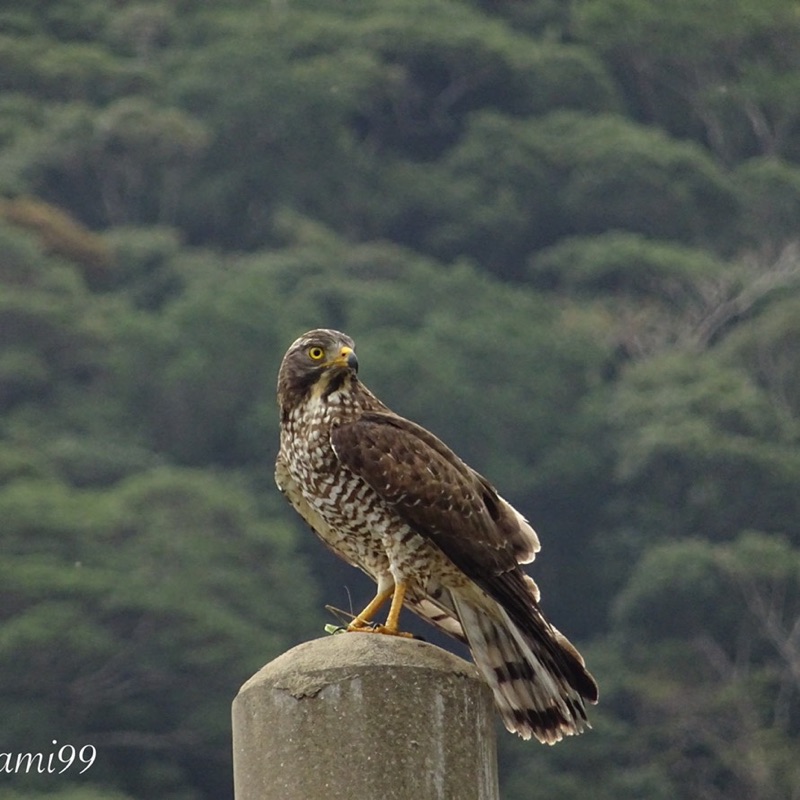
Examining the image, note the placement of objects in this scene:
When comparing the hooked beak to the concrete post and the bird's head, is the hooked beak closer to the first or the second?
the bird's head

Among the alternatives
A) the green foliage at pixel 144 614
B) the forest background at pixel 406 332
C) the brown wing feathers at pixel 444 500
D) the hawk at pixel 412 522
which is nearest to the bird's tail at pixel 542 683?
the hawk at pixel 412 522

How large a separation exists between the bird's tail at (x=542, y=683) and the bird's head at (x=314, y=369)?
3.73ft

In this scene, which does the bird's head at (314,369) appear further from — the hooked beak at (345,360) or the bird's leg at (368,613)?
the bird's leg at (368,613)

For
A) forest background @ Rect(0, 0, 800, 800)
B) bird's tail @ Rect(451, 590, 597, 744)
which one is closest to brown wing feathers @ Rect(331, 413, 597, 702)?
bird's tail @ Rect(451, 590, 597, 744)

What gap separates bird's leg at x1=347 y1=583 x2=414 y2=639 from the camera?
668 cm

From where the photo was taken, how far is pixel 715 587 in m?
46.0

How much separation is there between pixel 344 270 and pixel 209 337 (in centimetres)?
671

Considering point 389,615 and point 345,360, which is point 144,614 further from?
point 389,615

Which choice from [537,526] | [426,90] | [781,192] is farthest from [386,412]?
[426,90]

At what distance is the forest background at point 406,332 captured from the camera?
136ft

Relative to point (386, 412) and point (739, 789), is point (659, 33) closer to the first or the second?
point (739, 789)

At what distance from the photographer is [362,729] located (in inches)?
219

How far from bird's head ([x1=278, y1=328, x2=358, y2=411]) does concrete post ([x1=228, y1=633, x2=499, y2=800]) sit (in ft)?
5.84

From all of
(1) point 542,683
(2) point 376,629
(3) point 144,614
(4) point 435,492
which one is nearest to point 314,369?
(4) point 435,492
